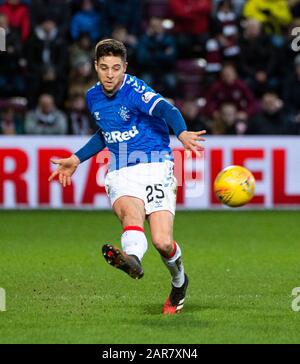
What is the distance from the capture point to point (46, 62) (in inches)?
750

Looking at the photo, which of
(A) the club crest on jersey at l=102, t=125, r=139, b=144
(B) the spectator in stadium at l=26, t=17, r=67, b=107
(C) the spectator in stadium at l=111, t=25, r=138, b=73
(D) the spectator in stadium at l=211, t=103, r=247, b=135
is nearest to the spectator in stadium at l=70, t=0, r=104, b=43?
(B) the spectator in stadium at l=26, t=17, r=67, b=107

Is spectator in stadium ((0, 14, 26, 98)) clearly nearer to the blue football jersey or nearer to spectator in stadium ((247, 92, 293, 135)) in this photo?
Answer: spectator in stadium ((247, 92, 293, 135))

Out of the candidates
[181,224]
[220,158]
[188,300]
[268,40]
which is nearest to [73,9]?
[268,40]

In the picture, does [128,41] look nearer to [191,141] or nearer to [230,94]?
[230,94]

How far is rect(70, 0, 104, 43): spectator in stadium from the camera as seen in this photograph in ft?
63.6

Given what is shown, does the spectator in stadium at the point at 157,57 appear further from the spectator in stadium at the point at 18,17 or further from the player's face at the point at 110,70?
the player's face at the point at 110,70

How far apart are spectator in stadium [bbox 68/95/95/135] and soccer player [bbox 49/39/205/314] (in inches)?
361

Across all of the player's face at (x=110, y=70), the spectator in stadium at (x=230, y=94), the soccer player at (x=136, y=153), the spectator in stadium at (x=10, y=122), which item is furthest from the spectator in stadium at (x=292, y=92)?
the player's face at (x=110, y=70)

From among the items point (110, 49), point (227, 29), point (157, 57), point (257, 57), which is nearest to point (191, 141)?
point (110, 49)

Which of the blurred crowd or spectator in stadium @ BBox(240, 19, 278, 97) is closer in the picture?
the blurred crowd

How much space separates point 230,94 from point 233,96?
0.20ft

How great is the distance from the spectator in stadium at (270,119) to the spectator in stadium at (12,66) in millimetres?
4032

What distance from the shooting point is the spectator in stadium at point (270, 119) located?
1786 cm

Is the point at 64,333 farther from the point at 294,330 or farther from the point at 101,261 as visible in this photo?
the point at 101,261
